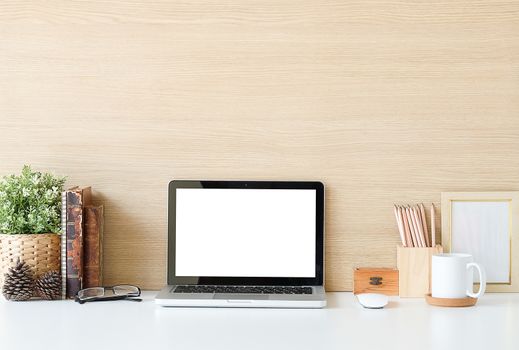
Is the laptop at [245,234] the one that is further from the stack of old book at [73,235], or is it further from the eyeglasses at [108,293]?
the stack of old book at [73,235]

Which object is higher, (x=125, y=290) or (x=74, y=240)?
(x=74, y=240)

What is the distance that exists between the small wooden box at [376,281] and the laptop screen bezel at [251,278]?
86 millimetres

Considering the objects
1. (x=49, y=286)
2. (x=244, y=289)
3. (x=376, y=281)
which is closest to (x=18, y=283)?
(x=49, y=286)

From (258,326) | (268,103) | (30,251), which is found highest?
(268,103)

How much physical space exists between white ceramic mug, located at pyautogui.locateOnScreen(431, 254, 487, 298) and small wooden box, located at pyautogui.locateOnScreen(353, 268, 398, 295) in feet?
0.35

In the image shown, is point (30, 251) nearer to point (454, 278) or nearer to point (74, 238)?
point (74, 238)

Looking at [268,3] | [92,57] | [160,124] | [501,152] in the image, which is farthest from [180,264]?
[501,152]

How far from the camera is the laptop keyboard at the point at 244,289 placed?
5.04 feet

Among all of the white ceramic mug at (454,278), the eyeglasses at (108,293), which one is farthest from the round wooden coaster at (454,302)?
the eyeglasses at (108,293)

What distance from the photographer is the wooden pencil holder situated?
5.13 feet

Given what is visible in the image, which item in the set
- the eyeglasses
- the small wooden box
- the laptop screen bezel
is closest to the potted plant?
the eyeglasses

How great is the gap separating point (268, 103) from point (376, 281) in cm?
49

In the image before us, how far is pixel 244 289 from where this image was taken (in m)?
1.56

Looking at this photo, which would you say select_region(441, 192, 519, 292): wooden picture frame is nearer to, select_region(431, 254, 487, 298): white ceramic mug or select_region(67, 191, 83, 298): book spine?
select_region(431, 254, 487, 298): white ceramic mug
